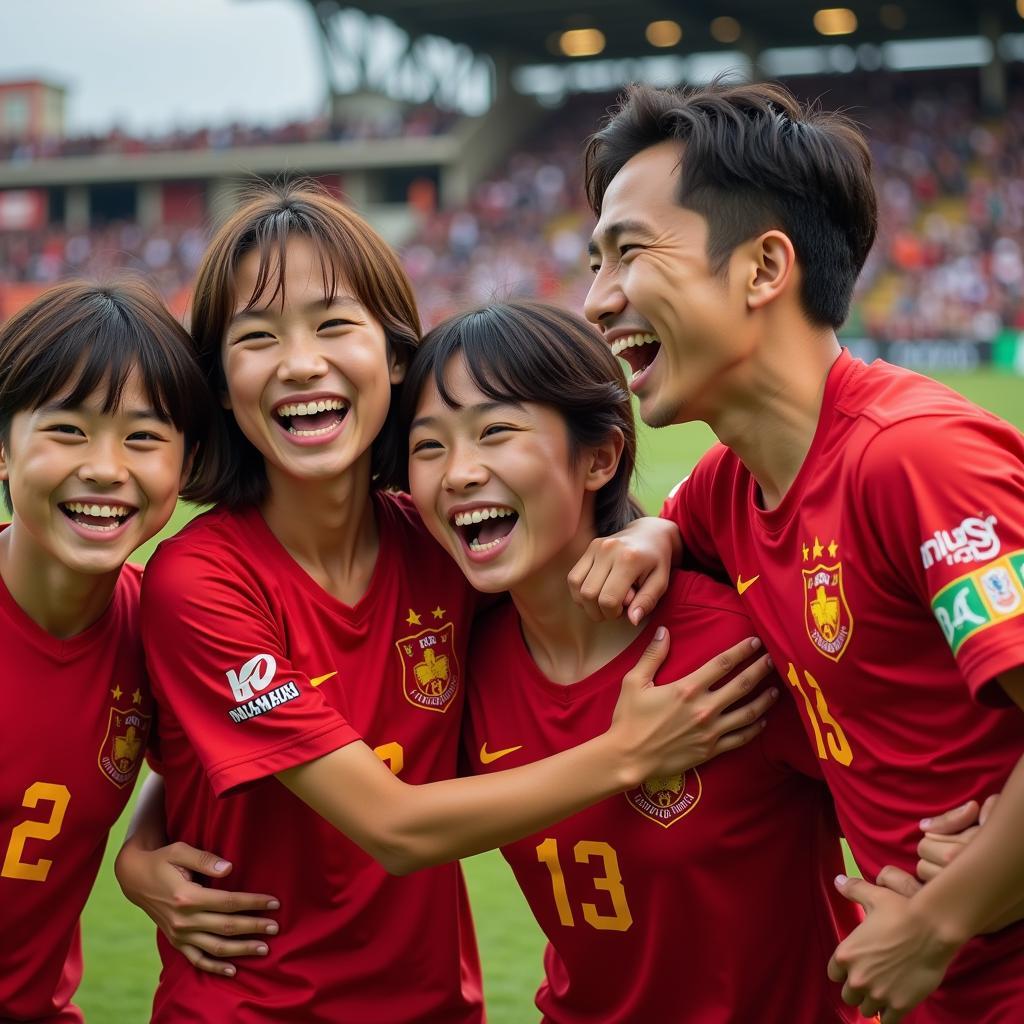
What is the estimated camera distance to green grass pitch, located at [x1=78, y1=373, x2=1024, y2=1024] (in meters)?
4.25

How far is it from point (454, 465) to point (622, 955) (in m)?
1.07

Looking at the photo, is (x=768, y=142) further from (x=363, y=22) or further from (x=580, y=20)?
(x=363, y=22)

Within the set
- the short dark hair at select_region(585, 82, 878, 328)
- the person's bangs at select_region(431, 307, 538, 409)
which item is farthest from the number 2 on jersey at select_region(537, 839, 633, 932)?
the short dark hair at select_region(585, 82, 878, 328)

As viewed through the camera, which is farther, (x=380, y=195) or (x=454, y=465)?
(x=380, y=195)

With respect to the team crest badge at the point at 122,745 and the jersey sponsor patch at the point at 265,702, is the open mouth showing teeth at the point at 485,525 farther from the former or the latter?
the team crest badge at the point at 122,745

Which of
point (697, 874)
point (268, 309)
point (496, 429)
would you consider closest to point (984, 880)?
point (697, 874)

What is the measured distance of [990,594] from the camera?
→ 6.81ft

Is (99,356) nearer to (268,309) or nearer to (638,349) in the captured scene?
(268,309)

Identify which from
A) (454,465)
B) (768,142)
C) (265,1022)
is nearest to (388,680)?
(454,465)

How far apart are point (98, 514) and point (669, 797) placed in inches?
53.0

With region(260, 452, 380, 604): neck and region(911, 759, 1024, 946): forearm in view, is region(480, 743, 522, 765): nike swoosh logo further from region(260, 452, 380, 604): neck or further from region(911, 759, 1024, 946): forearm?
region(911, 759, 1024, 946): forearm

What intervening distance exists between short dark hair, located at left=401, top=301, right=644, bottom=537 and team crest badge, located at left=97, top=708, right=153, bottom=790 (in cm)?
91

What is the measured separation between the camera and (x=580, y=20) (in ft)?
123

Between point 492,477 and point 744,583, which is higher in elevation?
point 492,477
